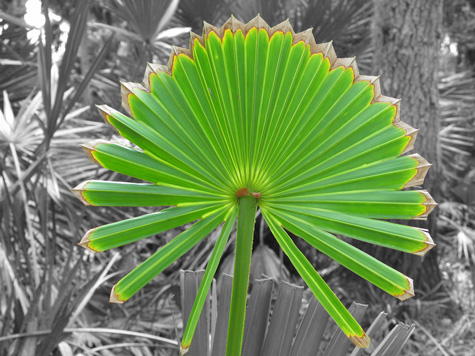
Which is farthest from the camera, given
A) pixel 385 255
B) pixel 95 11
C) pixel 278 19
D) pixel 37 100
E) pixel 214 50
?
pixel 95 11

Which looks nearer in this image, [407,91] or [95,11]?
[407,91]

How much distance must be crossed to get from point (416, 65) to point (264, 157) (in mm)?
2193

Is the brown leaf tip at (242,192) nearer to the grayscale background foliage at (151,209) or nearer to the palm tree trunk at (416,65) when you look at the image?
the grayscale background foliage at (151,209)

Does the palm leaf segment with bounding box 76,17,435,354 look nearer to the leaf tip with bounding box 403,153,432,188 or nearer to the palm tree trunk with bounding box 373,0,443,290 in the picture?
the leaf tip with bounding box 403,153,432,188

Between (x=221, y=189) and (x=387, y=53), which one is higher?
(x=387, y=53)

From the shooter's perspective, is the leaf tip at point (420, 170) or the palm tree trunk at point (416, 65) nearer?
the leaf tip at point (420, 170)

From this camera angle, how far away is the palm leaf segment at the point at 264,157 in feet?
1.28

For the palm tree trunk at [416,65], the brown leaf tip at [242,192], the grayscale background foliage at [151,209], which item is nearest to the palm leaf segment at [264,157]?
the brown leaf tip at [242,192]

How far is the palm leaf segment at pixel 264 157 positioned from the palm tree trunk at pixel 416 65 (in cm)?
208

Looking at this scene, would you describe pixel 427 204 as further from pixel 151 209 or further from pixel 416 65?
pixel 416 65

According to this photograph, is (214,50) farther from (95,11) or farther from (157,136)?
(95,11)

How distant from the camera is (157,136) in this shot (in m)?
0.40

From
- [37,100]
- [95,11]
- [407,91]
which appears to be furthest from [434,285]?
[95,11]

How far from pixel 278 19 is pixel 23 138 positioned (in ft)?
5.69
